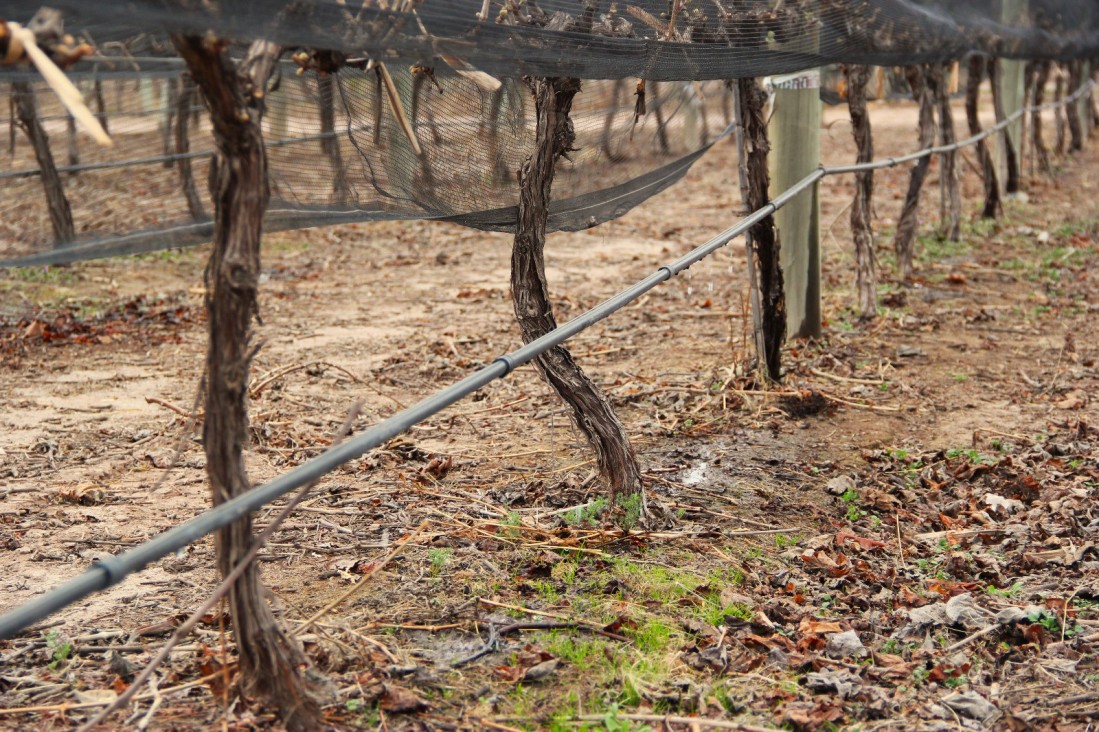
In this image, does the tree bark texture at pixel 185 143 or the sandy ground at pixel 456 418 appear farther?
the tree bark texture at pixel 185 143

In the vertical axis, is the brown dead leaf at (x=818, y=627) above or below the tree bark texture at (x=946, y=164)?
below

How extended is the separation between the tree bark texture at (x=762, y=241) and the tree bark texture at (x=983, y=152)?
5.69 metres

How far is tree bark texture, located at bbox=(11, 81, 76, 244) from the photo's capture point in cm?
616

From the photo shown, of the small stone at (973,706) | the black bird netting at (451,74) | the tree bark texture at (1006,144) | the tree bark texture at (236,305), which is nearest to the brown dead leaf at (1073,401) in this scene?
the black bird netting at (451,74)

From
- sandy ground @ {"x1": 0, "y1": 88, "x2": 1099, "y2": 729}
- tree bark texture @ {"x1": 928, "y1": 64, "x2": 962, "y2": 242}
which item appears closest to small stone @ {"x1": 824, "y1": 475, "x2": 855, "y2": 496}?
sandy ground @ {"x1": 0, "y1": 88, "x2": 1099, "y2": 729}

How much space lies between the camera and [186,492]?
4.23m

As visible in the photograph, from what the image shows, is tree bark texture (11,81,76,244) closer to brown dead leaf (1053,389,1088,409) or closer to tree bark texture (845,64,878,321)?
tree bark texture (845,64,878,321)

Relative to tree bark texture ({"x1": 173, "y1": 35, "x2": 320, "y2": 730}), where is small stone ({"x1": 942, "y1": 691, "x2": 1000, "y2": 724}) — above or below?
below

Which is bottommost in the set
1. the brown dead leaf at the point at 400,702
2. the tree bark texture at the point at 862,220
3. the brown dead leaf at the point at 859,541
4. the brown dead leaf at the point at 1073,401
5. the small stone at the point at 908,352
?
the brown dead leaf at the point at 859,541

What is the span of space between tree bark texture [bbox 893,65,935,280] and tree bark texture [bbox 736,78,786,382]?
2.99 m

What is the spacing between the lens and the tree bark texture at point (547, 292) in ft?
12.1

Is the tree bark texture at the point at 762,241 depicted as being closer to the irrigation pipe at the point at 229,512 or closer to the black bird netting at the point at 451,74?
the black bird netting at the point at 451,74

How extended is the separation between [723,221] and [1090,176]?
656 cm

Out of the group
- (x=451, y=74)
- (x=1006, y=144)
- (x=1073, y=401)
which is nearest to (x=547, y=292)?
(x=451, y=74)
